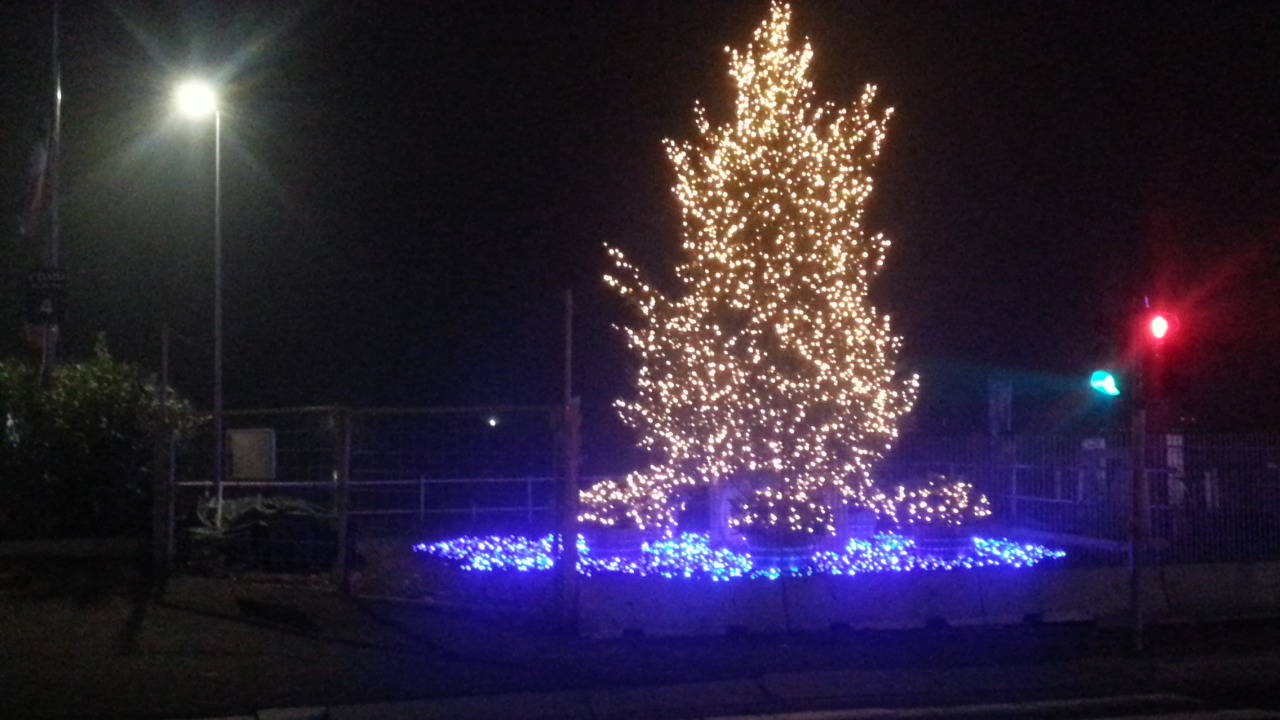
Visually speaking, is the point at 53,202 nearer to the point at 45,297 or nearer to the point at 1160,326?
the point at 45,297

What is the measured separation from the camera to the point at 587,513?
20531 millimetres

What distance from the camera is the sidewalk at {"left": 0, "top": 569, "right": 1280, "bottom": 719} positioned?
11.9 meters

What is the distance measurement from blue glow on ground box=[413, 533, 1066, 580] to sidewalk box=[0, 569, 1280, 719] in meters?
2.50

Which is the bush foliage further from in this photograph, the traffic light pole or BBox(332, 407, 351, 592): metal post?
the traffic light pole

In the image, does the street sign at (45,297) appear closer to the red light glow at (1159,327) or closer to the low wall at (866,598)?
the low wall at (866,598)

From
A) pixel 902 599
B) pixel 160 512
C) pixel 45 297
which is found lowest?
pixel 902 599

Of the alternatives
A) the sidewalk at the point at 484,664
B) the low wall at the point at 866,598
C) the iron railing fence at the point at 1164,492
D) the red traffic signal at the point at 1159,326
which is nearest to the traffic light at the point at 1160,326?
the red traffic signal at the point at 1159,326

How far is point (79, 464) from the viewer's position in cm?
1923

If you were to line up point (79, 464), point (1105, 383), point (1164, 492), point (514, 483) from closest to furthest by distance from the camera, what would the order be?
1. point (1105, 383)
2. point (79, 464)
3. point (1164, 492)
4. point (514, 483)

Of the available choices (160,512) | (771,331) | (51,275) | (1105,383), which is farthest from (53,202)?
(1105,383)

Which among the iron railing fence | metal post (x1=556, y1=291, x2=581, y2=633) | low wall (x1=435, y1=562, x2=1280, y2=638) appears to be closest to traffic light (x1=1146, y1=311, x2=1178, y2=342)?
low wall (x1=435, y1=562, x2=1280, y2=638)

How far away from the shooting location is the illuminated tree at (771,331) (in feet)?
64.1

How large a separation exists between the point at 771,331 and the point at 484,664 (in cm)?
772

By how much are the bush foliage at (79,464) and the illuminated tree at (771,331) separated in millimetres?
5971
